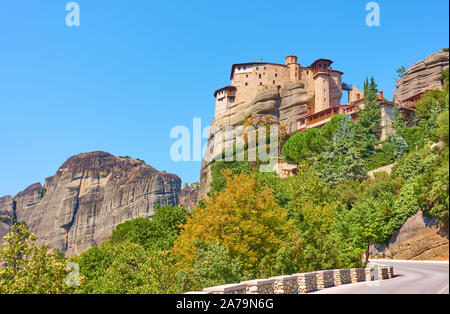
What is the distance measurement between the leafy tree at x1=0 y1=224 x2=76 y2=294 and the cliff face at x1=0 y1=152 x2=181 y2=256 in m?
134

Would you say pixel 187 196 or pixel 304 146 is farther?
pixel 187 196

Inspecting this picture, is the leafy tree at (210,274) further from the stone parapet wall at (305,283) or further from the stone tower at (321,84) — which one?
the stone tower at (321,84)

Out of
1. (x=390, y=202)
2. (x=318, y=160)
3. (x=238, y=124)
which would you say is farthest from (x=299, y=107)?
(x=390, y=202)

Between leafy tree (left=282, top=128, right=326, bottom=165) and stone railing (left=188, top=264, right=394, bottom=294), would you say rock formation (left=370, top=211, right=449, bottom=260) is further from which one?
leafy tree (left=282, top=128, right=326, bottom=165)

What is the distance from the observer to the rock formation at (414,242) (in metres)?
31.8

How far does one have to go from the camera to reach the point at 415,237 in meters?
35.8

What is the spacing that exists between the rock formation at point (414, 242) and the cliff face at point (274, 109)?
175ft

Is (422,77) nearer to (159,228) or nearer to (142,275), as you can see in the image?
(159,228)

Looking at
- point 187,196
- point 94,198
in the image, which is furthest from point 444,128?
point 94,198

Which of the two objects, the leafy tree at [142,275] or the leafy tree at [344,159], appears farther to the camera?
the leafy tree at [344,159]

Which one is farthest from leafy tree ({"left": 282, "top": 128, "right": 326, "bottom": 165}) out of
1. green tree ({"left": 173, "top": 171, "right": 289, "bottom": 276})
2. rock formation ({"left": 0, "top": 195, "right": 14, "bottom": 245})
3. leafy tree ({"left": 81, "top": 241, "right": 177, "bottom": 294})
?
rock formation ({"left": 0, "top": 195, "right": 14, "bottom": 245})

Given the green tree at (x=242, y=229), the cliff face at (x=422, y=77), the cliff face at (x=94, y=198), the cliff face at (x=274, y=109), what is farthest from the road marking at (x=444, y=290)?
the cliff face at (x=94, y=198)

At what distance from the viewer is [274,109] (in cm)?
9506

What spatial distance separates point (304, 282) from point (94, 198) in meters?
159
